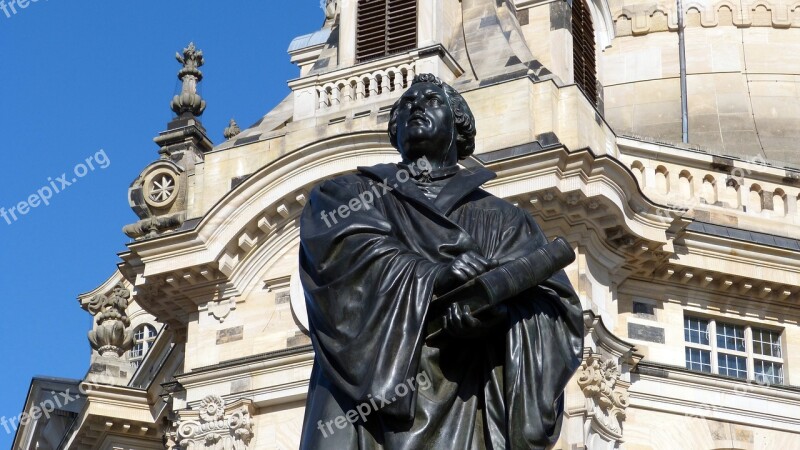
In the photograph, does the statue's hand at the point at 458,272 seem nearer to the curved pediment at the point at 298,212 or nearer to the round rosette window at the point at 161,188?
the curved pediment at the point at 298,212

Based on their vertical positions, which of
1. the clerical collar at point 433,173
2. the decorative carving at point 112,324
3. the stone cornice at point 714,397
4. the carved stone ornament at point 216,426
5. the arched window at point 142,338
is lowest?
the clerical collar at point 433,173

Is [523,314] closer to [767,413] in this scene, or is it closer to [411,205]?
[411,205]

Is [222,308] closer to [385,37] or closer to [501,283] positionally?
[385,37]

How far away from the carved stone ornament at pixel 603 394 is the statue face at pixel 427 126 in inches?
709

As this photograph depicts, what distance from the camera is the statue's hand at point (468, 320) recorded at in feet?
21.6

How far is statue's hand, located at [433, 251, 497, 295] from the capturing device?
21.6ft

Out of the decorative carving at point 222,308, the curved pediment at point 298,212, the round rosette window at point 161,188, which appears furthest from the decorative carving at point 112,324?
the decorative carving at point 222,308

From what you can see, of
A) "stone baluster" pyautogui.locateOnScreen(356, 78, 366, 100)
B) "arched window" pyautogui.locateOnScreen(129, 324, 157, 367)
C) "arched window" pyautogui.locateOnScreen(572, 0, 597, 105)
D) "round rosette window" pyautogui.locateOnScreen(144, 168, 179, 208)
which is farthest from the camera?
"arched window" pyautogui.locateOnScreen(129, 324, 157, 367)

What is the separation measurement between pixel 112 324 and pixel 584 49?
382 inches

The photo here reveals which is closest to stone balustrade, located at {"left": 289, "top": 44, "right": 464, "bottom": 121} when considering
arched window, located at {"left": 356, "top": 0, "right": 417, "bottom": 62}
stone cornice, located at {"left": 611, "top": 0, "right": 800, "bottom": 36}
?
arched window, located at {"left": 356, "top": 0, "right": 417, "bottom": 62}

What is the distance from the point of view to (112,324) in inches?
1256

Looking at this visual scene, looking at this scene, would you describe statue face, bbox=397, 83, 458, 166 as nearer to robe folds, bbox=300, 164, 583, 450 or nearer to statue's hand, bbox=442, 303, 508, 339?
robe folds, bbox=300, 164, 583, 450

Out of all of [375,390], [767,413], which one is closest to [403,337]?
[375,390]

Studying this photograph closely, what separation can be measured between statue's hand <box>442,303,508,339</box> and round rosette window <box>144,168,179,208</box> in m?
23.3
